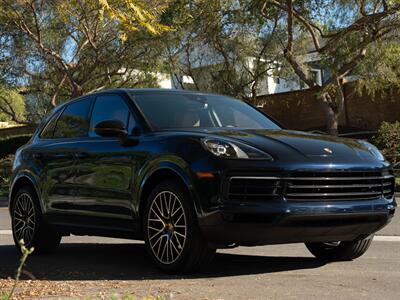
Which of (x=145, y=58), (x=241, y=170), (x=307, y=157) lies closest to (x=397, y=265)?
(x=307, y=157)

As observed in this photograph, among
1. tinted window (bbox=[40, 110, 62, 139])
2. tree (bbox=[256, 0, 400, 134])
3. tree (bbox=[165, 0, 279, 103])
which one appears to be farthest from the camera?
tree (bbox=[165, 0, 279, 103])

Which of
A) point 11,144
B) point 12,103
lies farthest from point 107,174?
point 12,103

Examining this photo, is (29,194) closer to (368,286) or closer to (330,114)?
(368,286)

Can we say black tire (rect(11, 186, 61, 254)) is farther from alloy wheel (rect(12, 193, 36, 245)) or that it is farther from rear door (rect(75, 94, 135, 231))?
rear door (rect(75, 94, 135, 231))

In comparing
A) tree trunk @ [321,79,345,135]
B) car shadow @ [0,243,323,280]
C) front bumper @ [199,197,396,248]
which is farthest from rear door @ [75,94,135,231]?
tree trunk @ [321,79,345,135]

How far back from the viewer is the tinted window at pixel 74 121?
739cm

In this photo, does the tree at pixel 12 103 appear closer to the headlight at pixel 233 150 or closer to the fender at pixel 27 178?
the fender at pixel 27 178

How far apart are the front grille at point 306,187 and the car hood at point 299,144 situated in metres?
0.20

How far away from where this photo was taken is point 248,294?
5188 millimetres

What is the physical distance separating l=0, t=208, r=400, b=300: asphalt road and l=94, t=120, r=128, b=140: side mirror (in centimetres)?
136

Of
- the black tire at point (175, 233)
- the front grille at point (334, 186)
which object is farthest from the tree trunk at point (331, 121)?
the black tire at point (175, 233)

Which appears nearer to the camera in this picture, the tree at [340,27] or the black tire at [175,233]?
the black tire at [175,233]

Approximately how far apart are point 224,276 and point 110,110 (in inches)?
88.9

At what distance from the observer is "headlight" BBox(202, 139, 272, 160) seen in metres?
5.54
